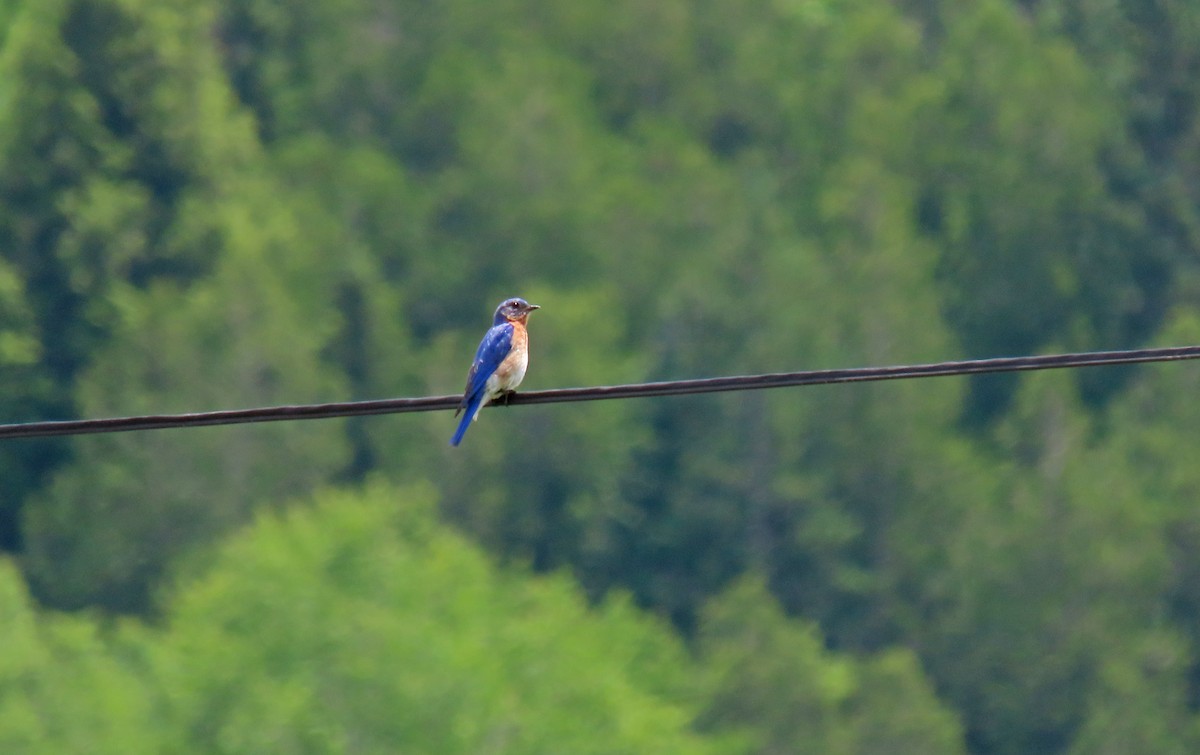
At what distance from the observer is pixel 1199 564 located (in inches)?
2539

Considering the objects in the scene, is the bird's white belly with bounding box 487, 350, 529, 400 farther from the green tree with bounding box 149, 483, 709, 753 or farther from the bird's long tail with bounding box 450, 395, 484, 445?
Result: the green tree with bounding box 149, 483, 709, 753

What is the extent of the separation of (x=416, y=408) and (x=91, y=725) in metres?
44.0

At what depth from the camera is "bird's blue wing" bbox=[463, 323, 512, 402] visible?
1320cm

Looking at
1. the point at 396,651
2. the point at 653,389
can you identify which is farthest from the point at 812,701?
the point at 653,389

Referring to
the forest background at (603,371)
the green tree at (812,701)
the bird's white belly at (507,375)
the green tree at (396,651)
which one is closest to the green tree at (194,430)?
the forest background at (603,371)

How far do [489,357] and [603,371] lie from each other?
180ft

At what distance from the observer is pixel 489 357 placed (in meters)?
13.5

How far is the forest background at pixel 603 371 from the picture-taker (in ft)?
179

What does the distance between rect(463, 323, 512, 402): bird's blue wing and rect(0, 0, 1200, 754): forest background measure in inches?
1296

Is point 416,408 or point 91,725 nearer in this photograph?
point 416,408

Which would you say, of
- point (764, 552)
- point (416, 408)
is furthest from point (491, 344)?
point (764, 552)

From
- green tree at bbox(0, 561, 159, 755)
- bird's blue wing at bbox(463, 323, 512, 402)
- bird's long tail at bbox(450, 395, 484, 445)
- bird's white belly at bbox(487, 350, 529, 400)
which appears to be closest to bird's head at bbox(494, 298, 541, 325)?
bird's blue wing at bbox(463, 323, 512, 402)

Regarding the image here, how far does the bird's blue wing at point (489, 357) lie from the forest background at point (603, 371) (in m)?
32.9

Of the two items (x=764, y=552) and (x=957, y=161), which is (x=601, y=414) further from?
(x=957, y=161)
